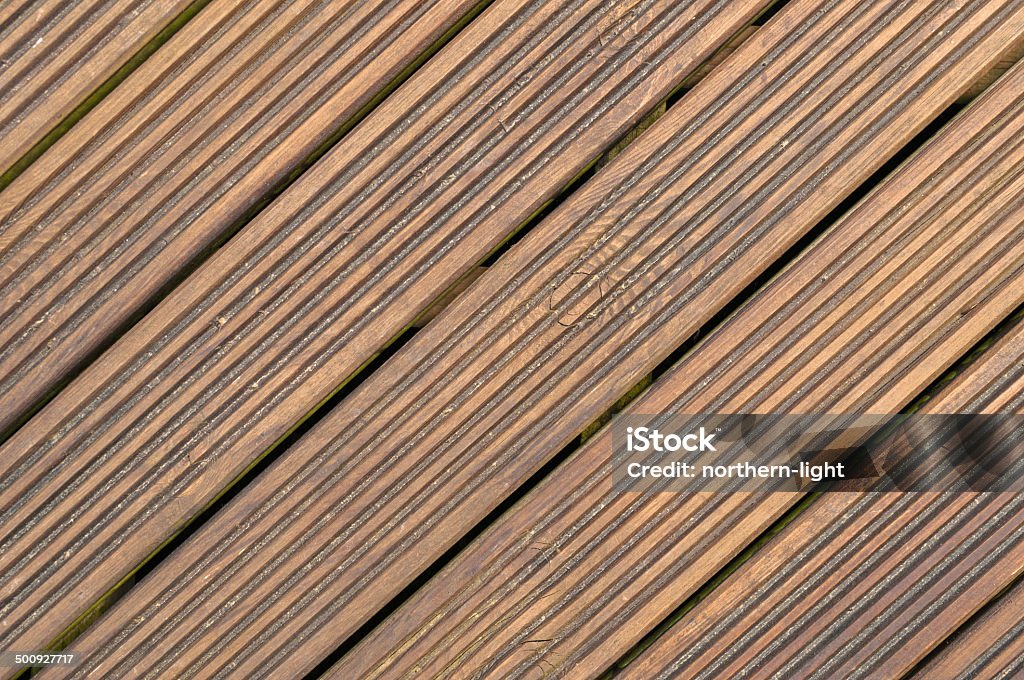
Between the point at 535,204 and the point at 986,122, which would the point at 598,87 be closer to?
the point at 535,204

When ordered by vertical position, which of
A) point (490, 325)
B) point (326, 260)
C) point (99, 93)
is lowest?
point (490, 325)

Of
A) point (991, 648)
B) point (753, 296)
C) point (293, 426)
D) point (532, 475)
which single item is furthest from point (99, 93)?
point (991, 648)

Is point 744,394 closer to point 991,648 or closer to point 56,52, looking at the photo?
point 991,648

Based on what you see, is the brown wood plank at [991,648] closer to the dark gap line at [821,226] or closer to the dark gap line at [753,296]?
the dark gap line at [753,296]

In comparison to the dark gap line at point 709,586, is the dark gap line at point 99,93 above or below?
above

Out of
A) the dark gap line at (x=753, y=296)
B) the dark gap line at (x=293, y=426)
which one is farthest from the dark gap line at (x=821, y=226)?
the dark gap line at (x=293, y=426)

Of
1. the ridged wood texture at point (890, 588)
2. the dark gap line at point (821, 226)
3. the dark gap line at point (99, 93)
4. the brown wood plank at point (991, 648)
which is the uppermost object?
the dark gap line at point (99, 93)

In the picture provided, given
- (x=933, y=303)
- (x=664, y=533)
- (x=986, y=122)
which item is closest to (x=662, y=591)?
(x=664, y=533)
